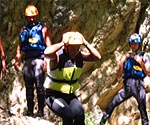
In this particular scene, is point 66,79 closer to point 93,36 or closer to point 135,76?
point 135,76

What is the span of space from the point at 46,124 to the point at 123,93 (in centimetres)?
188

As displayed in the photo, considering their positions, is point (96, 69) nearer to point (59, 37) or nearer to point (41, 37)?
point (59, 37)

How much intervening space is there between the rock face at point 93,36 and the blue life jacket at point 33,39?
6.78 feet

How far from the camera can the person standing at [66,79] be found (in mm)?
3342

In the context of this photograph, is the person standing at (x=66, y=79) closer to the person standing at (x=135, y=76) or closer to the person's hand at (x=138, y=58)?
the person's hand at (x=138, y=58)

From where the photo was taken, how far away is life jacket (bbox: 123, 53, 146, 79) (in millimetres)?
4844

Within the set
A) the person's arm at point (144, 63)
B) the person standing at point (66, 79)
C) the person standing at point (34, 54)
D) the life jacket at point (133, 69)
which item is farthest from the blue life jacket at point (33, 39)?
the person's arm at point (144, 63)

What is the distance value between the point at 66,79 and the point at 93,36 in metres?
3.58

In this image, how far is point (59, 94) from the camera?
3.53 m

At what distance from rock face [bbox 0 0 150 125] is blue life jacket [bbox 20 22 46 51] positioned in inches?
81.4

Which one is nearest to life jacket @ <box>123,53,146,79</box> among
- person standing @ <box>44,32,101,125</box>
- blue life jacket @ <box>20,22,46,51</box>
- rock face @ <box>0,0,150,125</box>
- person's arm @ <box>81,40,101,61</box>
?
person's arm @ <box>81,40,101,61</box>

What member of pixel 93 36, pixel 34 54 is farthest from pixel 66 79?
pixel 93 36

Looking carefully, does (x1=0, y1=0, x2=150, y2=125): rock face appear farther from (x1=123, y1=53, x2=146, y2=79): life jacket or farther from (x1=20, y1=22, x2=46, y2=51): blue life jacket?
(x1=20, y1=22, x2=46, y2=51): blue life jacket

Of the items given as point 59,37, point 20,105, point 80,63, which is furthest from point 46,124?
point 59,37
